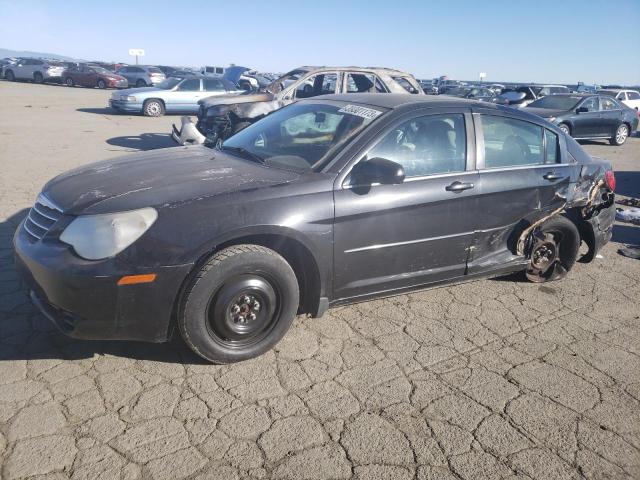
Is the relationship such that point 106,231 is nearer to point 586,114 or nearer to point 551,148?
point 551,148

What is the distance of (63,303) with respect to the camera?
2.80 metres

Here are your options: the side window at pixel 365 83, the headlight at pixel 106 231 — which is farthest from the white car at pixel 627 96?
the headlight at pixel 106 231

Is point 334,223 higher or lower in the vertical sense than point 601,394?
higher

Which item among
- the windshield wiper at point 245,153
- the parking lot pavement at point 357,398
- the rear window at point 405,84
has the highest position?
the rear window at point 405,84

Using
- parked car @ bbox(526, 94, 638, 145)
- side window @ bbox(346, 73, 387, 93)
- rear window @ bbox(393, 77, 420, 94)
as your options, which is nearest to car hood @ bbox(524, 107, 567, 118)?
parked car @ bbox(526, 94, 638, 145)

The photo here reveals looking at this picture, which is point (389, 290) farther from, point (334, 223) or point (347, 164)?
point (347, 164)

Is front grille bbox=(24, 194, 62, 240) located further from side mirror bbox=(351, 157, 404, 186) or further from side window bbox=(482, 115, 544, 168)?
side window bbox=(482, 115, 544, 168)

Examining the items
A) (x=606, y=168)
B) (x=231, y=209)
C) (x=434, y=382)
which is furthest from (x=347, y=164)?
(x=606, y=168)

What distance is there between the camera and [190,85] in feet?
60.1

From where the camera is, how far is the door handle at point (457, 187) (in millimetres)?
3777

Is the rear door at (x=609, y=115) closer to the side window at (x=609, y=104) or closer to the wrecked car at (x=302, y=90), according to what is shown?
the side window at (x=609, y=104)

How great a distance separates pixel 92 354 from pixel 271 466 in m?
1.48

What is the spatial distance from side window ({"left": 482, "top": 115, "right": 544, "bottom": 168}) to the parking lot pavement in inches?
45.3

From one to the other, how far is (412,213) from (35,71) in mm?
36617
